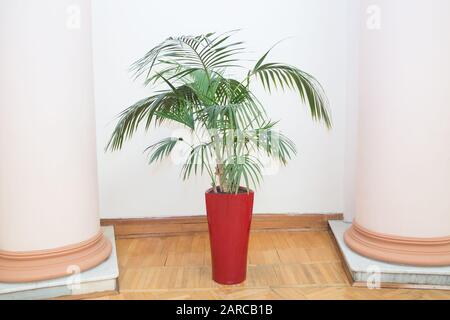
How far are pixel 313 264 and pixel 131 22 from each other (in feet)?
7.03

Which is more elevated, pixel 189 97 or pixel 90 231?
pixel 189 97

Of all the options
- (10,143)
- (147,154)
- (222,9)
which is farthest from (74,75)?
(222,9)

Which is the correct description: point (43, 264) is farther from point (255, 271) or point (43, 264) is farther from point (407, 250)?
point (407, 250)

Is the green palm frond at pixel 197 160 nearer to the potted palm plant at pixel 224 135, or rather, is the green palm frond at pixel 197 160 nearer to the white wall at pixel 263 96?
the potted palm plant at pixel 224 135

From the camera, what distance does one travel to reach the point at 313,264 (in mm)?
3035

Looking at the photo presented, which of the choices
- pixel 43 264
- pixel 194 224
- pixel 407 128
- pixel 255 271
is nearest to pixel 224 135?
pixel 255 271

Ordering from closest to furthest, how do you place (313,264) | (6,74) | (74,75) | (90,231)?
(6,74) → (74,75) → (90,231) → (313,264)

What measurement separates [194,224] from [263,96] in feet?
3.71

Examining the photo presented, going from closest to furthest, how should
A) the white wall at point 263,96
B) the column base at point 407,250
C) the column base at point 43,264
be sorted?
the column base at point 43,264 < the column base at point 407,250 < the white wall at point 263,96

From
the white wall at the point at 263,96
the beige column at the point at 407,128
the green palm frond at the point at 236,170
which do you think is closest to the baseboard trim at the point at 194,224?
the white wall at the point at 263,96

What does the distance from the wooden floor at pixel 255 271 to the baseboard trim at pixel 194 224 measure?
6 cm

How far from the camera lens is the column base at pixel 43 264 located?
2539 mm

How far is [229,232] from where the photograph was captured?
262cm

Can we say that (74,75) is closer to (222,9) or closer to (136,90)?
(136,90)
